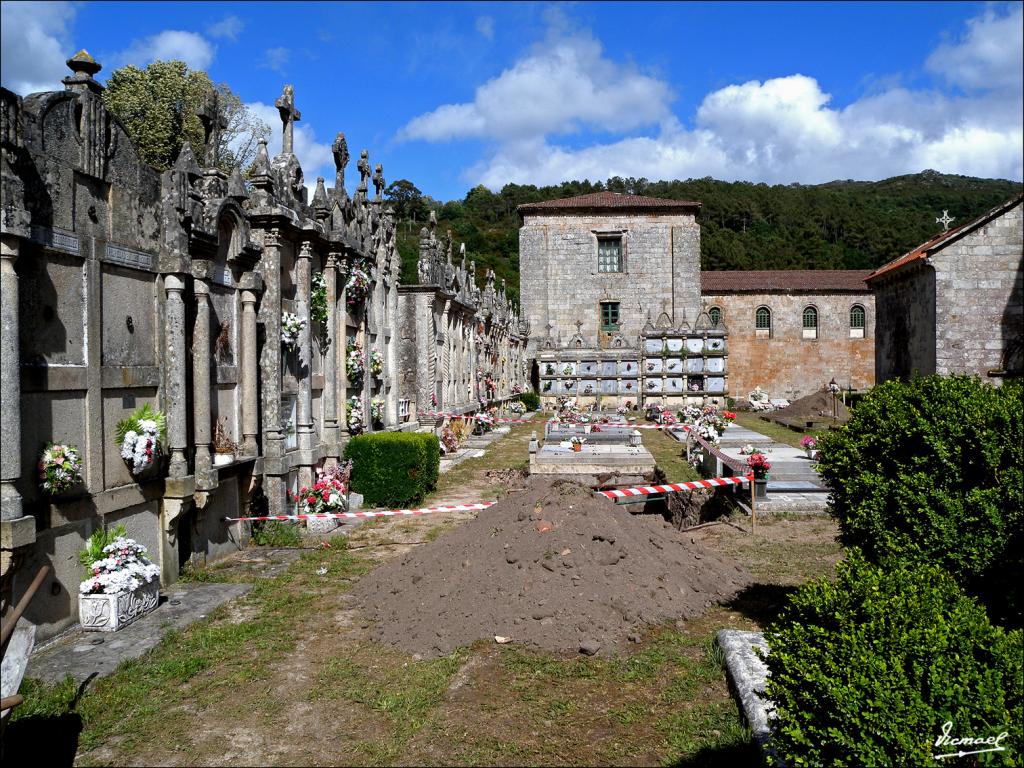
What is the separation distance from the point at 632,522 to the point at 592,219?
116 feet

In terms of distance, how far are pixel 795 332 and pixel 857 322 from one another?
3671 millimetres

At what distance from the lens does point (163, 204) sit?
7.76 m

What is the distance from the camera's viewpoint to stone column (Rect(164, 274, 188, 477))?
7.80 m

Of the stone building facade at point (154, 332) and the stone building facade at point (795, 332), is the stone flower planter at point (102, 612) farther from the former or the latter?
the stone building facade at point (795, 332)

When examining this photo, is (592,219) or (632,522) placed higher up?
(592,219)

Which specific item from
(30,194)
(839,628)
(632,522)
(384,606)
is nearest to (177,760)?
(384,606)

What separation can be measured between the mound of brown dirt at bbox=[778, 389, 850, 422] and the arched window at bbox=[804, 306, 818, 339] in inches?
433

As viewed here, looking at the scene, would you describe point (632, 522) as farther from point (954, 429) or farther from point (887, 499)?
point (954, 429)

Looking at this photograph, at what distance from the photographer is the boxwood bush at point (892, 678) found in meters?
2.95

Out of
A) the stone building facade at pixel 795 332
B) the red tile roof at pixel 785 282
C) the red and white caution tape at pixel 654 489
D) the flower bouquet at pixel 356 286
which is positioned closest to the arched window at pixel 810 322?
the stone building facade at pixel 795 332

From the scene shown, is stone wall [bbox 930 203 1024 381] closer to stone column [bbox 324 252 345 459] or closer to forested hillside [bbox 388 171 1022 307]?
stone column [bbox 324 252 345 459]

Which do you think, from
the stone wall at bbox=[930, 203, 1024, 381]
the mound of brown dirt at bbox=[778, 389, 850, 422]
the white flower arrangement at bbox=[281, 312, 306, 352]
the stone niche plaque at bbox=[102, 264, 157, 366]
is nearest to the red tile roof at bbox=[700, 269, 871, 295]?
the mound of brown dirt at bbox=[778, 389, 850, 422]

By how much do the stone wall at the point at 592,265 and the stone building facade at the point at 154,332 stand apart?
29680mm

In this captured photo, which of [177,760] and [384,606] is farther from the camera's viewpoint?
[384,606]
